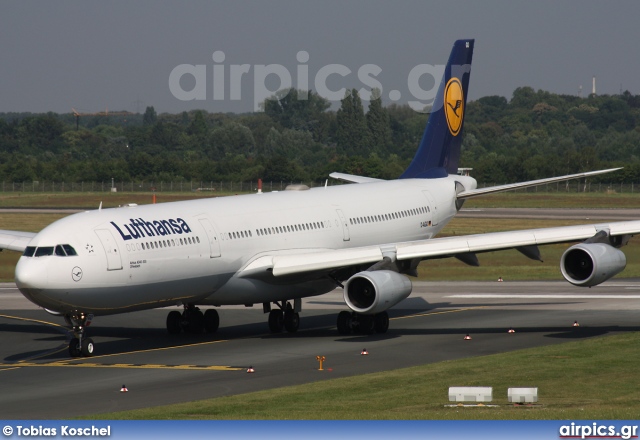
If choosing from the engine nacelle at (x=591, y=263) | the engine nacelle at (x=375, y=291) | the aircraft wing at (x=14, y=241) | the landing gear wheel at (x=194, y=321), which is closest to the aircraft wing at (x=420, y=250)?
the engine nacelle at (x=591, y=263)

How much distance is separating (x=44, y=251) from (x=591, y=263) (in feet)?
53.3

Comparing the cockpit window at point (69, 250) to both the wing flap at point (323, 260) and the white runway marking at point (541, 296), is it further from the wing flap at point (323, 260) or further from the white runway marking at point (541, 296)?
the white runway marking at point (541, 296)

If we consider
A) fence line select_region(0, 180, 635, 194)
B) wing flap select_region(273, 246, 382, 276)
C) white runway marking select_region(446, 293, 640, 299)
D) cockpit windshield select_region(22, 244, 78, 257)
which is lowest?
white runway marking select_region(446, 293, 640, 299)

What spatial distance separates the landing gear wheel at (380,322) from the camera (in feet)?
125

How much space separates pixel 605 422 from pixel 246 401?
872cm

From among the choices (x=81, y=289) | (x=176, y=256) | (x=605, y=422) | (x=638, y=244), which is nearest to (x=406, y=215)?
(x=176, y=256)

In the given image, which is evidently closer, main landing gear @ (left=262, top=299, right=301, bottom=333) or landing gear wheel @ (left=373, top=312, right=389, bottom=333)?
landing gear wheel @ (left=373, top=312, right=389, bottom=333)

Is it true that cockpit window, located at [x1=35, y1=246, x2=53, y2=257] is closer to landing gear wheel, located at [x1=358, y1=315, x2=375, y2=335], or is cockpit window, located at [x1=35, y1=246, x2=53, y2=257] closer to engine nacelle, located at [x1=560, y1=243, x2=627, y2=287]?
landing gear wheel, located at [x1=358, y1=315, x2=375, y2=335]

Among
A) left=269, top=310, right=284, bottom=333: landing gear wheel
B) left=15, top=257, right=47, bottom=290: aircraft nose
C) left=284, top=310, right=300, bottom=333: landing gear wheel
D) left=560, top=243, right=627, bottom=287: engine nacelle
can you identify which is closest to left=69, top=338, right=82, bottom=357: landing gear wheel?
left=15, top=257, right=47, bottom=290: aircraft nose

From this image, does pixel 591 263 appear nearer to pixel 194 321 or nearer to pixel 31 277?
pixel 194 321

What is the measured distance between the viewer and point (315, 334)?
38938 mm

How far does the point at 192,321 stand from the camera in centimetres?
3903

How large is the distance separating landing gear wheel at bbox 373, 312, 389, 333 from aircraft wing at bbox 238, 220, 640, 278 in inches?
88.9

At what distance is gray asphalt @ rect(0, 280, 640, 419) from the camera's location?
27641mm
